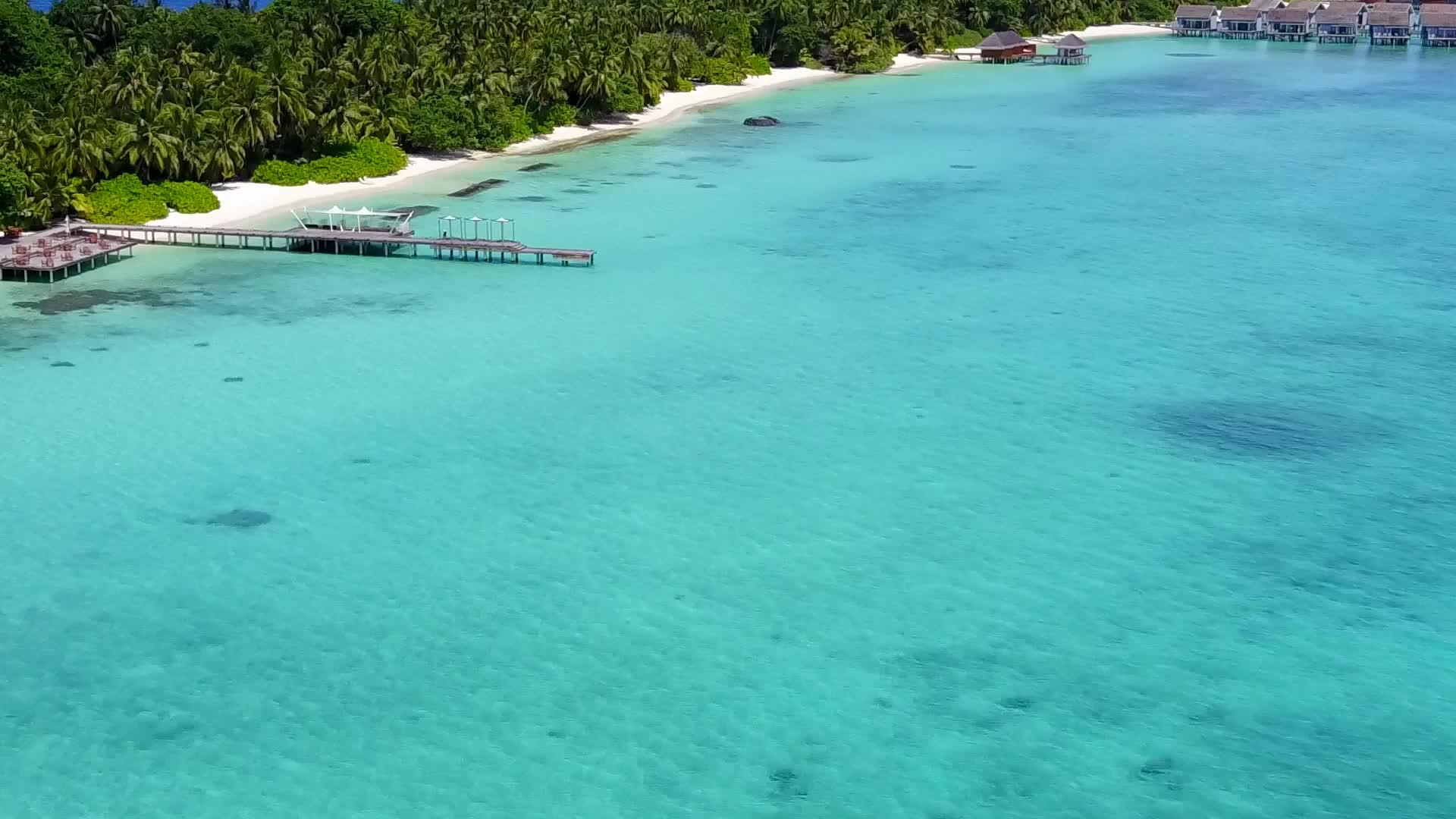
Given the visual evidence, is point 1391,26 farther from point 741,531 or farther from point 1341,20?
point 741,531

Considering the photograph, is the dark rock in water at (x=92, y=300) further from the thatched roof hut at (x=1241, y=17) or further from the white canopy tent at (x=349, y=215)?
the thatched roof hut at (x=1241, y=17)

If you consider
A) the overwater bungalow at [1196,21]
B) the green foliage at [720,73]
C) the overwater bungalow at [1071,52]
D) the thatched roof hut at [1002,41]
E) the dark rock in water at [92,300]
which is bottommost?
the dark rock in water at [92,300]

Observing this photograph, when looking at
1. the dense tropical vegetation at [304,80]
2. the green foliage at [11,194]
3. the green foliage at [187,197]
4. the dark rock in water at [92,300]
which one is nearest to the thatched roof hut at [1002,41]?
the dense tropical vegetation at [304,80]

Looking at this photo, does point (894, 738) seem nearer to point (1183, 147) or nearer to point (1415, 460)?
point (1415, 460)

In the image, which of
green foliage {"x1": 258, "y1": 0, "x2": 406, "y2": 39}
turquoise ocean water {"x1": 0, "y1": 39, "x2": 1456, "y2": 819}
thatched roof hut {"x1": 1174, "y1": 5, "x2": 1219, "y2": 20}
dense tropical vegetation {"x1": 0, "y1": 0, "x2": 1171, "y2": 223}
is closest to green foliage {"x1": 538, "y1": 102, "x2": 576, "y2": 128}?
dense tropical vegetation {"x1": 0, "y1": 0, "x2": 1171, "y2": 223}

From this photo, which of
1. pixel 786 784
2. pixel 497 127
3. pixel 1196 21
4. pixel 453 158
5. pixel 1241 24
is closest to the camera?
pixel 786 784

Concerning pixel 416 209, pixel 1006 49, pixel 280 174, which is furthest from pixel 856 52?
pixel 280 174
